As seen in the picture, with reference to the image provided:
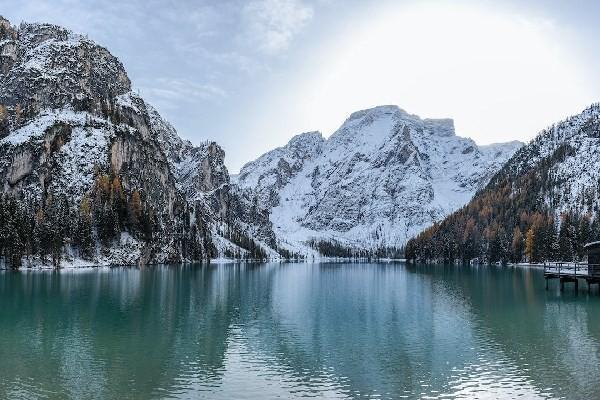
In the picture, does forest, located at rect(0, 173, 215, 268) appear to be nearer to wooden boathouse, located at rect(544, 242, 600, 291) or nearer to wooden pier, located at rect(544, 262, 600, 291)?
wooden pier, located at rect(544, 262, 600, 291)

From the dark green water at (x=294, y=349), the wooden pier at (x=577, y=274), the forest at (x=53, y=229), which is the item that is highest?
the forest at (x=53, y=229)

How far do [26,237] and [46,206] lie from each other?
110 feet

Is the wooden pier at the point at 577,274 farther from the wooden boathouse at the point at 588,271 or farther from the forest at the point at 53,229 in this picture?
the forest at the point at 53,229

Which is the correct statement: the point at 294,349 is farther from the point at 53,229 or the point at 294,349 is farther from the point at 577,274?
the point at 53,229

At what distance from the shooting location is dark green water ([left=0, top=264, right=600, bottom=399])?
30656 millimetres

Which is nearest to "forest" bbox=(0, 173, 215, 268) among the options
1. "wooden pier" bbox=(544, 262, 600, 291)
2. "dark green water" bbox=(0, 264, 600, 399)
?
"dark green water" bbox=(0, 264, 600, 399)

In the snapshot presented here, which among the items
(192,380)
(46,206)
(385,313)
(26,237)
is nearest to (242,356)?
(192,380)

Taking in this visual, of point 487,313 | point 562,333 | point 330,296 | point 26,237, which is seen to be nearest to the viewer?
point 562,333

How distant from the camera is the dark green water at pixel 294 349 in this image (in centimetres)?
3066

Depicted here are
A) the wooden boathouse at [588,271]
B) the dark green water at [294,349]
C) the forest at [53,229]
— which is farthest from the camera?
the forest at [53,229]

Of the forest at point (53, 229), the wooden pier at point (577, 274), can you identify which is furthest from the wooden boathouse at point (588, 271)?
the forest at point (53, 229)

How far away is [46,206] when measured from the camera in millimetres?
186500

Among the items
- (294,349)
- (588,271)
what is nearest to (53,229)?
(294,349)

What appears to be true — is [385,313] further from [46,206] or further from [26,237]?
[46,206]
